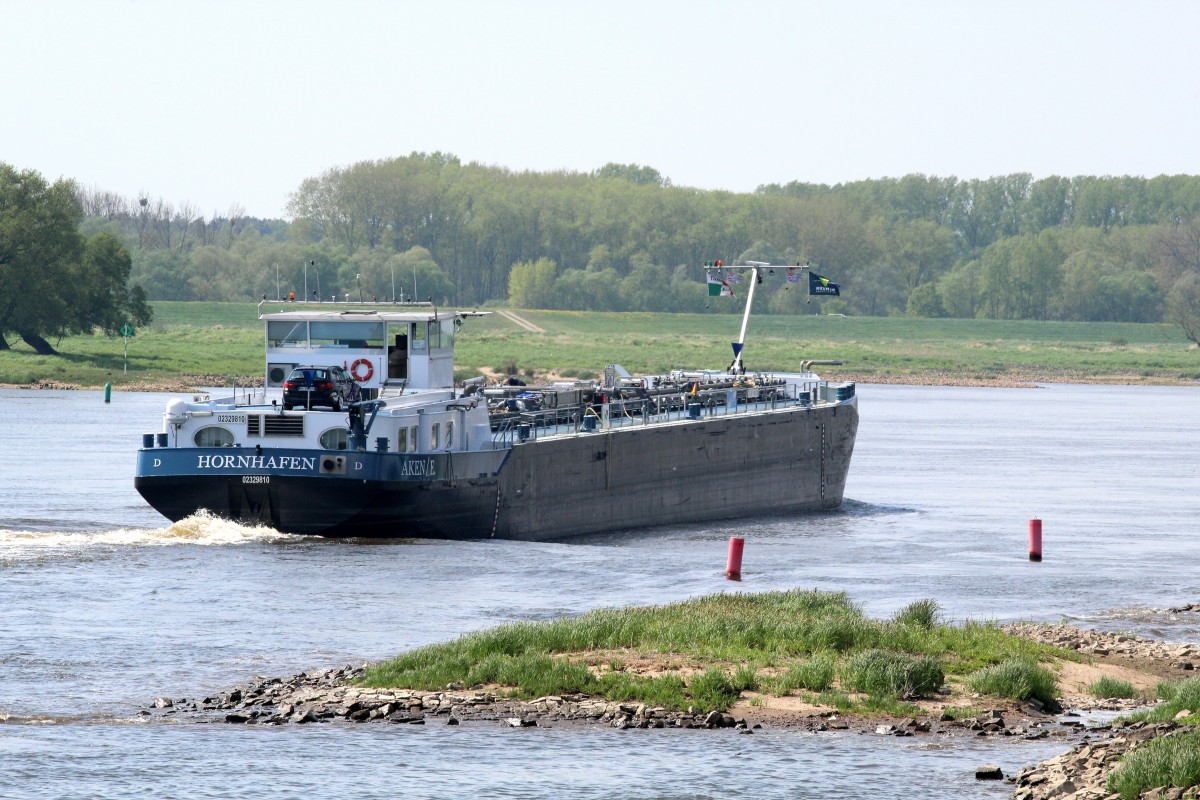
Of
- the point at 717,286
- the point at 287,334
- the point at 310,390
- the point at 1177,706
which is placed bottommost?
the point at 1177,706

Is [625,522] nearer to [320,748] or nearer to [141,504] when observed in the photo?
[141,504]

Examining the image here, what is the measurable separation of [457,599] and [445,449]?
8501 millimetres

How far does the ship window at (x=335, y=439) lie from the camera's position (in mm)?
38000

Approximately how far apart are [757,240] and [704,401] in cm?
13074

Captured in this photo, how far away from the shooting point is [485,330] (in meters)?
155

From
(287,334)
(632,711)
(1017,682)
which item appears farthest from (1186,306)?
(632,711)

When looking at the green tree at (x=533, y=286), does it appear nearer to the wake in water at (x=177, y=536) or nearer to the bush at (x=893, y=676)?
the wake in water at (x=177, y=536)

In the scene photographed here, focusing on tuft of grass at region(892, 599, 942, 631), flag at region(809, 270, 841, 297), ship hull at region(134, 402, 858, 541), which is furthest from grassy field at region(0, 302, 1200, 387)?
tuft of grass at region(892, 599, 942, 631)

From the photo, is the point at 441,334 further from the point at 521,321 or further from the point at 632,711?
the point at 521,321

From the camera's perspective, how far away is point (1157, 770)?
57.8ft

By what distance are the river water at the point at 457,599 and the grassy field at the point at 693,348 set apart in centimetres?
3964

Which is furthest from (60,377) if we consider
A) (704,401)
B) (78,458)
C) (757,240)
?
(757,240)

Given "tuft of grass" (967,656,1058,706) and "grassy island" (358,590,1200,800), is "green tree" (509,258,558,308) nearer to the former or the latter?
"grassy island" (358,590,1200,800)

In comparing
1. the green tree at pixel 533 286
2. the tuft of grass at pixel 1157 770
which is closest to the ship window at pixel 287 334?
the tuft of grass at pixel 1157 770
